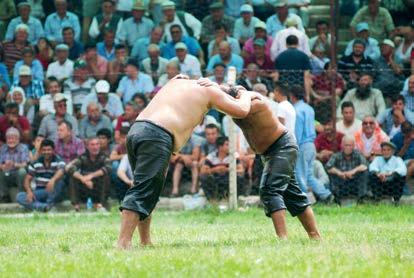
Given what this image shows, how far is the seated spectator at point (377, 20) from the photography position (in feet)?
69.7

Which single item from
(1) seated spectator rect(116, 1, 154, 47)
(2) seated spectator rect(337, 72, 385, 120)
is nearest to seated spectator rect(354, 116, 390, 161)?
(2) seated spectator rect(337, 72, 385, 120)

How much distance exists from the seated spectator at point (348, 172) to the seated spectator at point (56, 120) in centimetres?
416

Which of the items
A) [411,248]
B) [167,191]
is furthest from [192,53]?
[411,248]

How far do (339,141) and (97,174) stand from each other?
12.3 ft

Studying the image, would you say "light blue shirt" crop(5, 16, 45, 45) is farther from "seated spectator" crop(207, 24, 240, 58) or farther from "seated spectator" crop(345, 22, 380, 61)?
"seated spectator" crop(345, 22, 380, 61)

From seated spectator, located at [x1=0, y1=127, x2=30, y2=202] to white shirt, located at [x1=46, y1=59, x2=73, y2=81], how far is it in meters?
1.86

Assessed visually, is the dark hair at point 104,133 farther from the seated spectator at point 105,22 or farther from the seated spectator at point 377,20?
the seated spectator at point 377,20

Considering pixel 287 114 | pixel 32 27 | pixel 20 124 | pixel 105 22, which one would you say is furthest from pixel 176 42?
pixel 287 114

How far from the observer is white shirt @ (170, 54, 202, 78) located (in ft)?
66.2

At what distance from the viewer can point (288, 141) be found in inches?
437

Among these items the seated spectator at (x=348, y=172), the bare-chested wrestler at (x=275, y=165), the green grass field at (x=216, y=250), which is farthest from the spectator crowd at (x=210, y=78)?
the bare-chested wrestler at (x=275, y=165)

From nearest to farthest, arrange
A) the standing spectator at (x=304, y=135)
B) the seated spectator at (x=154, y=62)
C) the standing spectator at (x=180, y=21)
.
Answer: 1. the standing spectator at (x=304, y=135)
2. the seated spectator at (x=154, y=62)
3. the standing spectator at (x=180, y=21)

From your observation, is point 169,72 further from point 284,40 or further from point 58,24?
point 58,24

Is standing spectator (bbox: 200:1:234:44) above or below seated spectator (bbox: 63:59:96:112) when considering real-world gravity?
above
